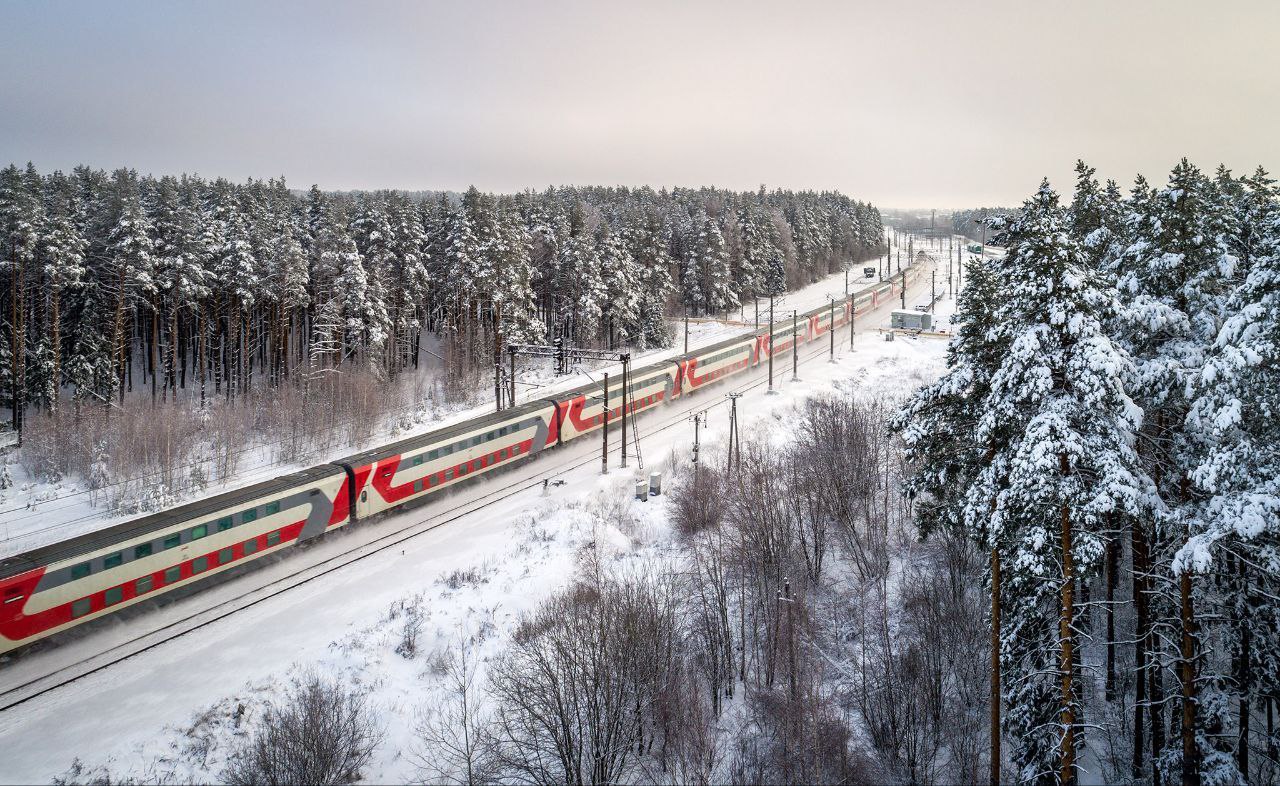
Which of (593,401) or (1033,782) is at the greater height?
(593,401)

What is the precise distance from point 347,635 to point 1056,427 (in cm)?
1879

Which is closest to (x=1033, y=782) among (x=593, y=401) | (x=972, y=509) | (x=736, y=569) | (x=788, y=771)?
(x=788, y=771)

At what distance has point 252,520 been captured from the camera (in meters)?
23.5

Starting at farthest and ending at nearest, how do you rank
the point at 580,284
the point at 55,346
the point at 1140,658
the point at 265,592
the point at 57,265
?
the point at 580,284
the point at 55,346
the point at 57,265
the point at 265,592
the point at 1140,658

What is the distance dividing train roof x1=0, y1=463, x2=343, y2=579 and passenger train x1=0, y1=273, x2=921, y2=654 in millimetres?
37

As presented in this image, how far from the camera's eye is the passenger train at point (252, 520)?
61.5 feet

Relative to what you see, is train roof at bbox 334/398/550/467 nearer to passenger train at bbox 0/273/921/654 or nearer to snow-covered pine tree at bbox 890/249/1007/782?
passenger train at bbox 0/273/921/654

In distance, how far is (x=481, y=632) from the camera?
21.2 metres

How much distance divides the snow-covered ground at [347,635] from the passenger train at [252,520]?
836mm

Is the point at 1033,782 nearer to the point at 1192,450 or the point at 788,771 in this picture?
the point at 788,771

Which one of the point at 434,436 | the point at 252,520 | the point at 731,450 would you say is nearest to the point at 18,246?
the point at 434,436

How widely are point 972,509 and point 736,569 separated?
11.2 meters

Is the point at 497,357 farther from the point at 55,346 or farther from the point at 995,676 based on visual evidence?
the point at 995,676

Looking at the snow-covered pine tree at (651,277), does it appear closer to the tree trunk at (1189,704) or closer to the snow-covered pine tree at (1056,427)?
the snow-covered pine tree at (1056,427)
